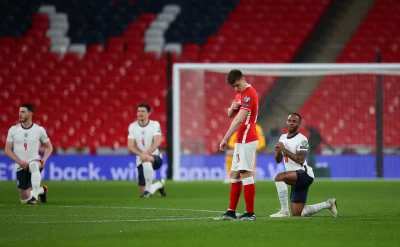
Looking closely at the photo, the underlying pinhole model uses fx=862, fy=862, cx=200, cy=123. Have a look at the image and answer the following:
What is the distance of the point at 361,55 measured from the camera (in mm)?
28688

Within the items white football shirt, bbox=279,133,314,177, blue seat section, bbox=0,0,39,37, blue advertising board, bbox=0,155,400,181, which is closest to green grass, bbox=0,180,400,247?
white football shirt, bbox=279,133,314,177

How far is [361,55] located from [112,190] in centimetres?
1287

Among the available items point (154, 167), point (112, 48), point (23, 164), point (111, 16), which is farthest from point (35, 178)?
point (111, 16)

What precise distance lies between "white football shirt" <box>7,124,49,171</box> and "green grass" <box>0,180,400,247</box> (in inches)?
32.2

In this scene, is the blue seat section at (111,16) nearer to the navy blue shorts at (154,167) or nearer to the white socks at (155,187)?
the navy blue shorts at (154,167)

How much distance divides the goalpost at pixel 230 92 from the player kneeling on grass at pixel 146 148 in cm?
619

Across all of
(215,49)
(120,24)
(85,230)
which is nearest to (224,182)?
(215,49)

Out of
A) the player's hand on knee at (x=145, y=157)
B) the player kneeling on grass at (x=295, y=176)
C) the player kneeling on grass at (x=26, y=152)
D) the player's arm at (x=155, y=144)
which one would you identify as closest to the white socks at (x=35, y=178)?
the player kneeling on grass at (x=26, y=152)

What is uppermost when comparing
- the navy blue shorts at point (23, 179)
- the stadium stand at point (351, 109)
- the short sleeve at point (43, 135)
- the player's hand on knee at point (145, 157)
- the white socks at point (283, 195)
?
the stadium stand at point (351, 109)

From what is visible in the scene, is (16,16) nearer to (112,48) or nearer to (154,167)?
(112,48)

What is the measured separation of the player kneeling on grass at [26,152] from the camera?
46.3 feet

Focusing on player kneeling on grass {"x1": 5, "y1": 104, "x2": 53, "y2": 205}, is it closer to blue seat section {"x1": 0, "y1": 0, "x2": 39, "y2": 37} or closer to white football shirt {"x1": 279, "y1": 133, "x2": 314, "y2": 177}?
→ white football shirt {"x1": 279, "y1": 133, "x2": 314, "y2": 177}

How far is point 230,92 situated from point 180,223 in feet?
48.5

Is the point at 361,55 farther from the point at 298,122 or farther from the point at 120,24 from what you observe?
the point at 298,122
